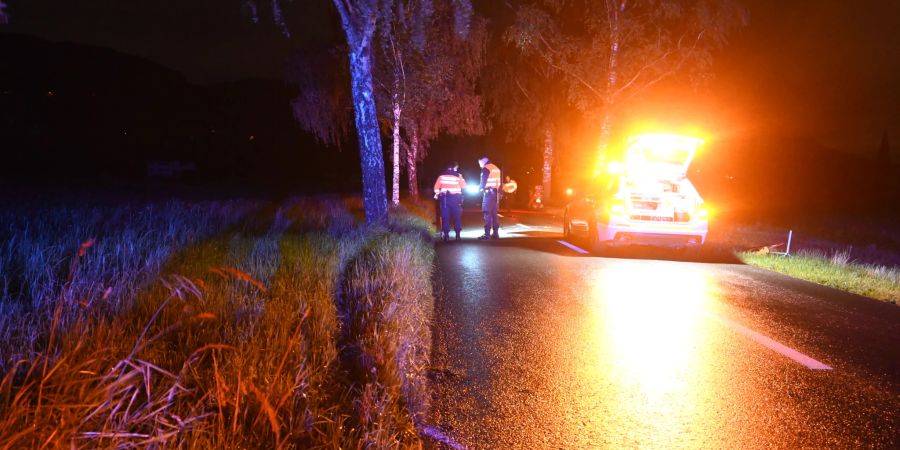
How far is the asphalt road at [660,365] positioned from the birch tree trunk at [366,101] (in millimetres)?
5134

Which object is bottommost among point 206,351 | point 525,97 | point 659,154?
point 206,351

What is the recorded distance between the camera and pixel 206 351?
126 inches

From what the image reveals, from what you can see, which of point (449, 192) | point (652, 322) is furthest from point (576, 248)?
point (652, 322)

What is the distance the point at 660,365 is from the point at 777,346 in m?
1.36

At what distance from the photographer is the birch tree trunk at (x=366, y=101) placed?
11609 mm

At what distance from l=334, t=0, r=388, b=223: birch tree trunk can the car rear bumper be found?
17.8ft

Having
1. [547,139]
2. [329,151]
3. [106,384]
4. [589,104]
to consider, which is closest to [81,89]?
[329,151]

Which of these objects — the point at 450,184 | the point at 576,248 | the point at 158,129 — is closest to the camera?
the point at 576,248

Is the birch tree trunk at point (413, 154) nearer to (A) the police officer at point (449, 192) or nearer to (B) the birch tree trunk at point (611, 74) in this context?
(B) the birch tree trunk at point (611, 74)

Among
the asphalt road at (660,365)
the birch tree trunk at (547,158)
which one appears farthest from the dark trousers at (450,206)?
the birch tree trunk at (547,158)

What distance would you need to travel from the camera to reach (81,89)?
63.8 m

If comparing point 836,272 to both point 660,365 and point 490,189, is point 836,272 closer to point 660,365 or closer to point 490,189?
point 660,365

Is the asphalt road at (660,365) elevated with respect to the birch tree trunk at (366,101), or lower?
lower

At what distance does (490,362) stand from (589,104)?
2150 centimetres
